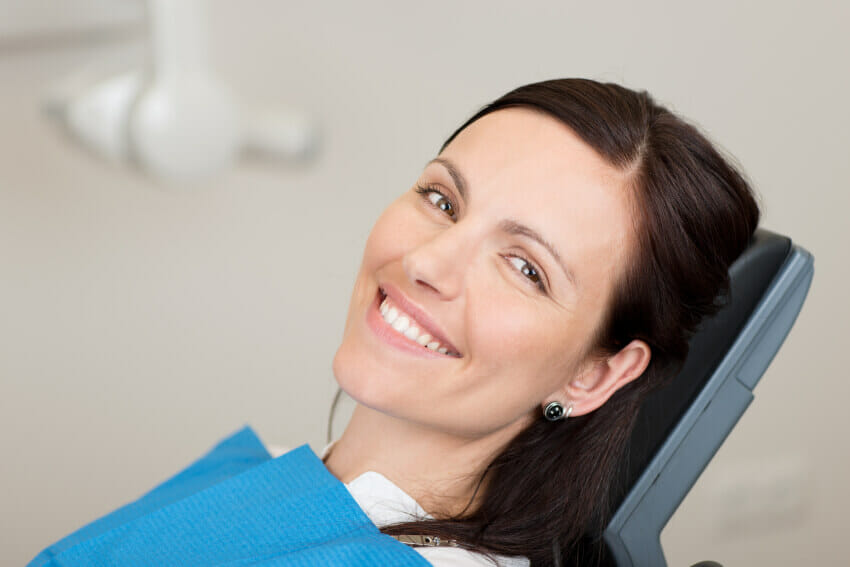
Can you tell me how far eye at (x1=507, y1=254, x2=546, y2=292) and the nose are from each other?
0.05 metres

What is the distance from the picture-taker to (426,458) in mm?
970

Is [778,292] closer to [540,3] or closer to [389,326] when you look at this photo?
[389,326]

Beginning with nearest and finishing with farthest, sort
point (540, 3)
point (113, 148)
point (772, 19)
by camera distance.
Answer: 1. point (113, 148)
2. point (540, 3)
3. point (772, 19)

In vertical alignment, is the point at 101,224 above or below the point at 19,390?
above

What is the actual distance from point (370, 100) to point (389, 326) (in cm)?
69

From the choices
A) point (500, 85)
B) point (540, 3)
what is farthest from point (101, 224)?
point (540, 3)

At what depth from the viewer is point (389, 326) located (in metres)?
0.91

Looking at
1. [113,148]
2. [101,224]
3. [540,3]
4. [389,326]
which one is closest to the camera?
[389,326]

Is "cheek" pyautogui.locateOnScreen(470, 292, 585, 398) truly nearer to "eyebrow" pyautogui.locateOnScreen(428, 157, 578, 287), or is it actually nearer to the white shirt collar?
"eyebrow" pyautogui.locateOnScreen(428, 157, 578, 287)

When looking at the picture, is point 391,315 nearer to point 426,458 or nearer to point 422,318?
point 422,318

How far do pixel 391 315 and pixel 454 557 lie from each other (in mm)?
239

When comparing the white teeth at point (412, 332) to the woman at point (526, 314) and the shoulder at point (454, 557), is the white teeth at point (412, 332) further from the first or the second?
the shoulder at point (454, 557)

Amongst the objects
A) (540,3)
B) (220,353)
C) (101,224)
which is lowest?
(220,353)

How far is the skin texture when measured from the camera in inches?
34.4
